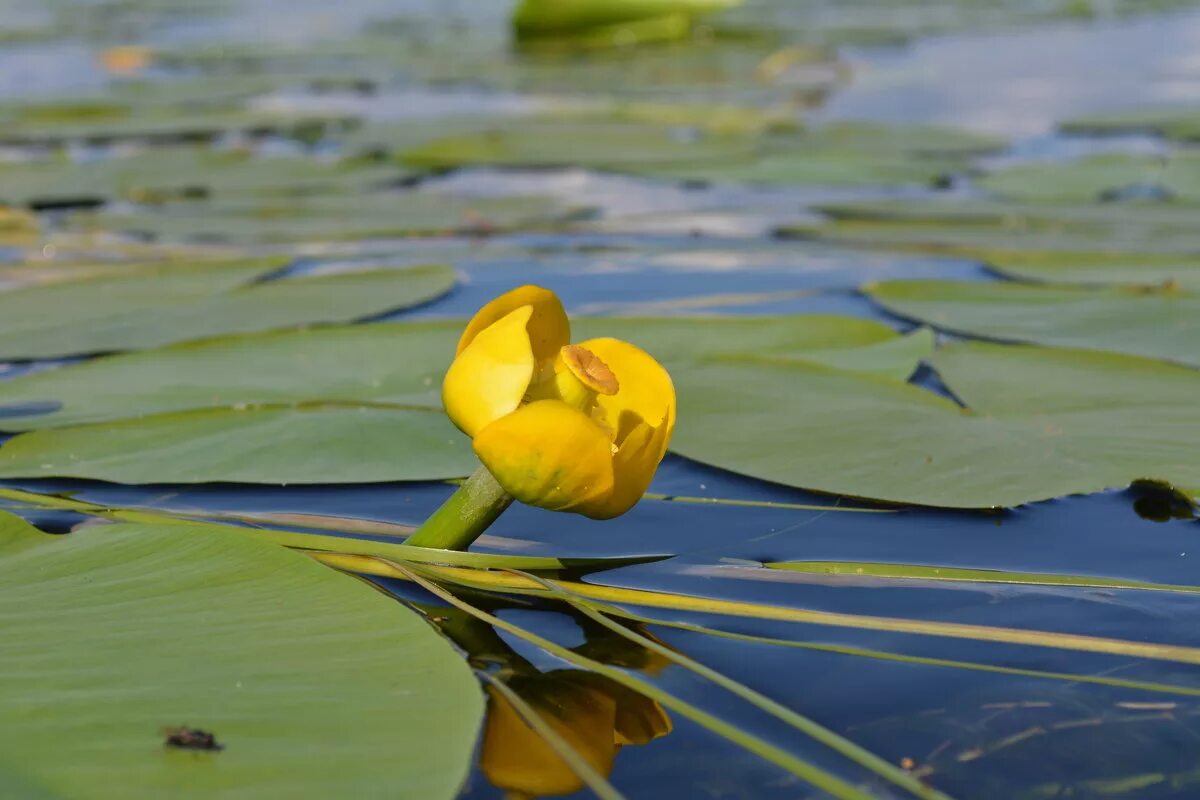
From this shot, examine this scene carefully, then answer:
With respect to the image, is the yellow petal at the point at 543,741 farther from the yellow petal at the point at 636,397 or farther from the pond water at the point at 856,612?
the yellow petal at the point at 636,397

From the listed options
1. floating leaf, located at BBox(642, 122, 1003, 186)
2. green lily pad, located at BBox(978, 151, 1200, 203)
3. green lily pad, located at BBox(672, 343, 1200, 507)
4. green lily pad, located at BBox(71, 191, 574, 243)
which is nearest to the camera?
green lily pad, located at BBox(672, 343, 1200, 507)

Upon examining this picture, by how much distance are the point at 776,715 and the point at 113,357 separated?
1.11m

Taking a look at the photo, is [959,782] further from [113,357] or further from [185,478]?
[113,357]

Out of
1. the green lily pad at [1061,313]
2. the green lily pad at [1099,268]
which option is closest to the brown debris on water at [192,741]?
the green lily pad at [1061,313]

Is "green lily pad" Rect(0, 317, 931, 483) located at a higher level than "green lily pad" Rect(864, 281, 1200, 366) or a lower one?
lower

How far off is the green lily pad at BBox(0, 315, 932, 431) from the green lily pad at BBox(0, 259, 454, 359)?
154 millimetres

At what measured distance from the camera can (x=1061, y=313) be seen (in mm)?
1867

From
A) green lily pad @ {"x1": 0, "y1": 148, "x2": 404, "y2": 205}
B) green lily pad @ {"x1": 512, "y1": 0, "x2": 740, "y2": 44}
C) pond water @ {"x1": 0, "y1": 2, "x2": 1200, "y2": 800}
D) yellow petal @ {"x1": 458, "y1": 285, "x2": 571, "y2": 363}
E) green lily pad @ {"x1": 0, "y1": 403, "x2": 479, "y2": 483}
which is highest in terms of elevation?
green lily pad @ {"x1": 512, "y1": 0, "x2": 740, "y2": 44}

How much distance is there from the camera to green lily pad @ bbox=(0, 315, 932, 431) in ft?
4.90

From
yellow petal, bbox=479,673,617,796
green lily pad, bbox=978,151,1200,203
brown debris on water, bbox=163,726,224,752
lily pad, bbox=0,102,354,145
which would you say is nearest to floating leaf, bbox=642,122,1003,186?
green lily pad, bbox=978,151,1200,203

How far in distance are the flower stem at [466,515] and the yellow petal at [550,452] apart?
7 cm

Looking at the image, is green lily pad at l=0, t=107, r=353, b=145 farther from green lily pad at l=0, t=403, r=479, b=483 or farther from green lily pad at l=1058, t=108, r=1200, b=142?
green lily pad at l=0, t=403, r=479, b=483

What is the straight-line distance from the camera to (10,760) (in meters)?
0.69

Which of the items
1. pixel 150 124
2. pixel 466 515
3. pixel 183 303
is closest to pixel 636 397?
pixel 466 515
